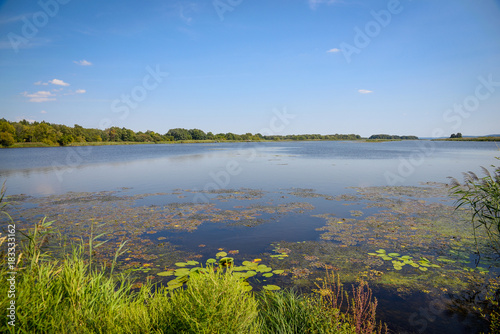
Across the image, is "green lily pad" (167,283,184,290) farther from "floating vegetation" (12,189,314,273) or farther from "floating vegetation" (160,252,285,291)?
"floating vegetation" (12,189,314,273)

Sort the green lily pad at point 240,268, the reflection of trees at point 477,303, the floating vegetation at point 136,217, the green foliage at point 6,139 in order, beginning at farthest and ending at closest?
1. the green foliage at point 6,139
2. the floating vegetation at point 136,217
3. the green lily pad at point 240,268
4. the reflection of trees at point 477,303

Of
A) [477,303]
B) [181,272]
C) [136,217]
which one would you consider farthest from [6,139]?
[477,303]

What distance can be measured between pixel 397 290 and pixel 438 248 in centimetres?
301

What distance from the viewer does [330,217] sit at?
10.3 metres

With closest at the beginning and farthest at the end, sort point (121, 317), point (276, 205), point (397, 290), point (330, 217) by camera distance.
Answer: point (121, 317), point (397, 290), point (330, 217), point (276, 205)

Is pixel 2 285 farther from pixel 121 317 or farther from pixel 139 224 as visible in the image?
pixel 139 224

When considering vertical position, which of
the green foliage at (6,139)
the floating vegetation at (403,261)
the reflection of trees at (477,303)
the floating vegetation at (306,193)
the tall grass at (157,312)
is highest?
the green foliage at (6,139)

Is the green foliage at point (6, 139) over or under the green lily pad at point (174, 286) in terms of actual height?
over

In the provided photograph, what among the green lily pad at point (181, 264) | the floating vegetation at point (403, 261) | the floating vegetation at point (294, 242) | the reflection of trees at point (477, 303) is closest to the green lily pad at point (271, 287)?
the floating vegetation at point (294, 242)

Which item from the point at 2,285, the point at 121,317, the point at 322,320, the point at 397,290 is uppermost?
the point at 2,285

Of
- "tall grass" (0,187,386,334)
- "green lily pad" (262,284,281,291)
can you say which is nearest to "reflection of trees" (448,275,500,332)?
"tall grass" (0,187,386,334)

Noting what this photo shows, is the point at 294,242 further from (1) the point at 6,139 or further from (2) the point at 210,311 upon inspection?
(1) the point at 6,139

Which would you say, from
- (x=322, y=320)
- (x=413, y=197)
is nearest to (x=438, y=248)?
(x=322, y=320)

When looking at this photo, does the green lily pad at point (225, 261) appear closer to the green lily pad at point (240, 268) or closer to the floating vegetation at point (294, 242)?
the floating vegetation at point (294, 242)
